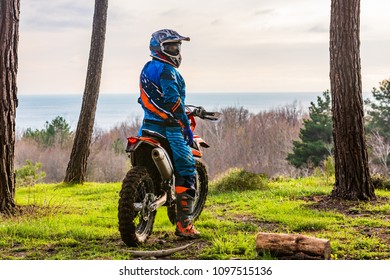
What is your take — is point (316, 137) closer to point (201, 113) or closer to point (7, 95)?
point (7, 95)

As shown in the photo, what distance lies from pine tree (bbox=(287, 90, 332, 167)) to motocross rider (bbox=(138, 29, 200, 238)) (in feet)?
61.6

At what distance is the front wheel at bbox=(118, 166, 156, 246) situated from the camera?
4824mm

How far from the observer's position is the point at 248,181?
8625 millimetres

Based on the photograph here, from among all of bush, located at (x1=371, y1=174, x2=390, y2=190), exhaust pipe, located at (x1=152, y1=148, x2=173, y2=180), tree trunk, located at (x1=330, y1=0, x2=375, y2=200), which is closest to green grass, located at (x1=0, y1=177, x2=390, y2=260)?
tree trunk, located at (x1=330, y1=0, x2=375, y2=200)

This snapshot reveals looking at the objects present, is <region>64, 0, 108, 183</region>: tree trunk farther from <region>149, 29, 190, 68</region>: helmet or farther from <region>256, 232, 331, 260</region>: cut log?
<region>256, 232, 331, 260</region>: cut log

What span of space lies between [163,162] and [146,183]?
0.24 metres

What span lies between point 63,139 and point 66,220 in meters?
17.4

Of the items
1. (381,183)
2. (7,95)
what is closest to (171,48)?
(7,95)

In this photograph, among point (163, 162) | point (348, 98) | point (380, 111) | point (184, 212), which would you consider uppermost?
point (380, 111)

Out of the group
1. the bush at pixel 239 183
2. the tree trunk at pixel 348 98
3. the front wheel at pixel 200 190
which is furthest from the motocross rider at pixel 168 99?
the bush at pixel 239 183

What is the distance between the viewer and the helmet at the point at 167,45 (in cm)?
507

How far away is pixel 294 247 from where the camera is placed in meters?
4.70

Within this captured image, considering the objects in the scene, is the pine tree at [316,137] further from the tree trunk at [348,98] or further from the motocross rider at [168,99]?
the motocross rider at [168,99]
